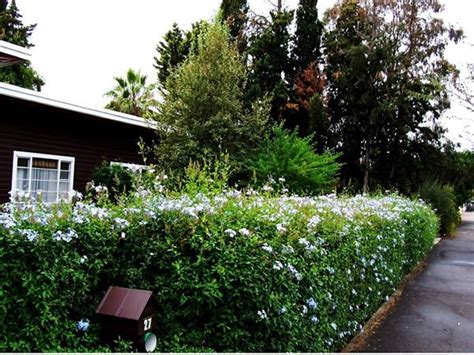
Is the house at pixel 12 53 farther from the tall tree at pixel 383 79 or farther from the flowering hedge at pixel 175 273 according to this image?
the tall tree at pixel 383 79

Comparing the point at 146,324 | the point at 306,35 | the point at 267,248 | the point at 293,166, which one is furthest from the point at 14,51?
the point at 306,35

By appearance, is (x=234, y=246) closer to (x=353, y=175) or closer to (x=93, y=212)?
(x=93, y=212)

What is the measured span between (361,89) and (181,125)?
36.6 feet

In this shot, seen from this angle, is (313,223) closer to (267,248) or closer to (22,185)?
(267,248)

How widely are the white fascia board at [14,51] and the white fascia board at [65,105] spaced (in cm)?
78

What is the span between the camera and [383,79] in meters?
21.9

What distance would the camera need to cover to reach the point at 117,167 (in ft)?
38.5

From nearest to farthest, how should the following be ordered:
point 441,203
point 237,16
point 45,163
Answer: point 45,163 < point 441,203 < point 237,16

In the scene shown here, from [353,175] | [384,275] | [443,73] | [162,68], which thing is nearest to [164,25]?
[162,68]

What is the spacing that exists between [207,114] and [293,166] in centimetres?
289

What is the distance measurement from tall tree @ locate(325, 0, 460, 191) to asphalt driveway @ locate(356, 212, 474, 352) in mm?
12124

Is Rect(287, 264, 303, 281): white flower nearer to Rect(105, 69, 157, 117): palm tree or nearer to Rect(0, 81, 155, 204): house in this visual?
Rect(0, 81, 155, 204): house

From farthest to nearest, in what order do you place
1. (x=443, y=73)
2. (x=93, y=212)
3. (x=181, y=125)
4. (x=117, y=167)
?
1. (x=443, y=73)
2. (x=181, y=125)
3. (x=117, y=167)
4. (x=93, y=212)

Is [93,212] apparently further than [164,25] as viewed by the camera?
No
